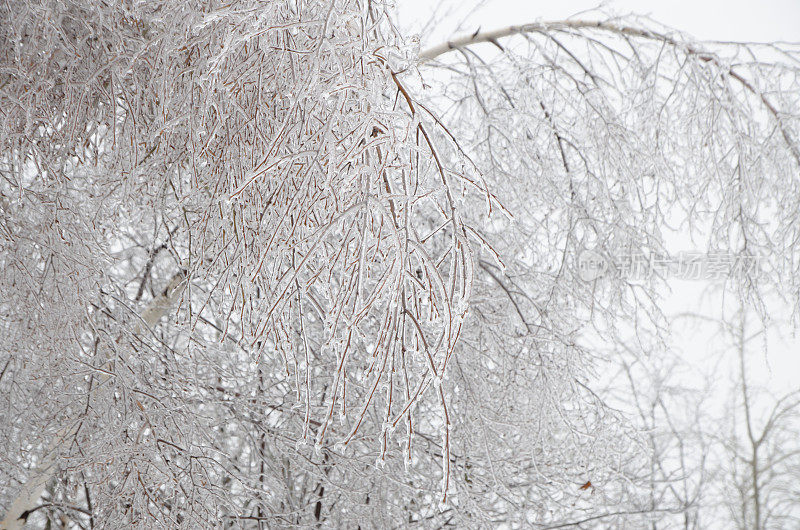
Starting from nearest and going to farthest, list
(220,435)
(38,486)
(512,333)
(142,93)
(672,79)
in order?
(142,93)
(672,79)
(38,486)
(512,333)
(220,435)

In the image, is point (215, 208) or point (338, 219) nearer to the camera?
point (338, 219)

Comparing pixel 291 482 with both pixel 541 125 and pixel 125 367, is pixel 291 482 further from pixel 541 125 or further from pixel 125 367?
pixel 541 125

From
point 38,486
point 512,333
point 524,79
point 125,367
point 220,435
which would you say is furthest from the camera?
point 220,435

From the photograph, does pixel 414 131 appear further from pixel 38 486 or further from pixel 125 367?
pixel 38 486

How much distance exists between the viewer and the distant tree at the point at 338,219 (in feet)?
3.80

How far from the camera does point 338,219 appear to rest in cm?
100

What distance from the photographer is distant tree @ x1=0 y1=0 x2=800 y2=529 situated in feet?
3.80

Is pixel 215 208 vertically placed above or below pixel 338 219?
above

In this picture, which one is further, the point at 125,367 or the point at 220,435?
the point at 220,435

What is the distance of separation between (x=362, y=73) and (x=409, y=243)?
15.8 inches

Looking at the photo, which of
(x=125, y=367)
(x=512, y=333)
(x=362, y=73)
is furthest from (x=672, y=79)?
(x=125, y=367)

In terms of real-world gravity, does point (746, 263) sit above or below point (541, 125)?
below

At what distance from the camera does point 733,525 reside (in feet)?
27.6

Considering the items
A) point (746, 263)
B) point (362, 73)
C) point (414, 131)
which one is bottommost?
point (414, 131)
